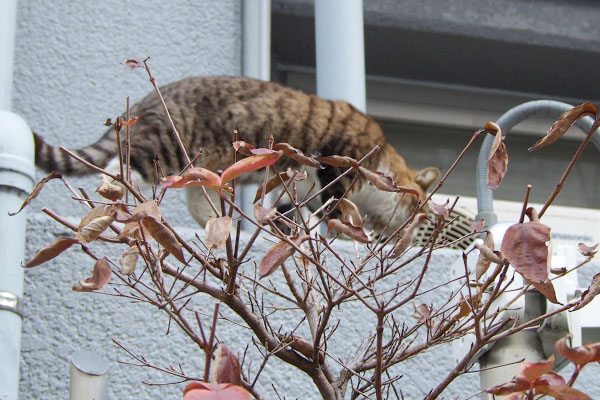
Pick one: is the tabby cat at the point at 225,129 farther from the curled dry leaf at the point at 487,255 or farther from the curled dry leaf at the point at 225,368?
the curled dry leaf at the point at 225,368

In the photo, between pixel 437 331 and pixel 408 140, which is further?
pixel 408 140

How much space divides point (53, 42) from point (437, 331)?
2700 mm

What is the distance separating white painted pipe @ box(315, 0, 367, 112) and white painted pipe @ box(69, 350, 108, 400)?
160 cm

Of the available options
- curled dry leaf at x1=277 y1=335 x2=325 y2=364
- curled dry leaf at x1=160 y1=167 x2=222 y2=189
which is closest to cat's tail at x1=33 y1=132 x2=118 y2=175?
curled dry leaf at x1=277 y1=335 x2=325 y2=364

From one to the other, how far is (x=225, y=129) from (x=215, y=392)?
2.74 meters

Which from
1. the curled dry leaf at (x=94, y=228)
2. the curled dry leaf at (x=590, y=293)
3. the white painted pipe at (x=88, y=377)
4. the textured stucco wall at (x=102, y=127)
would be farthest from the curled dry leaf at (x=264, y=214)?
the textured stucco wall at (x=102, y=127)

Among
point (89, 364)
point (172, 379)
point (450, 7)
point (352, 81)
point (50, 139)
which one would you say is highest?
point (450, 7)

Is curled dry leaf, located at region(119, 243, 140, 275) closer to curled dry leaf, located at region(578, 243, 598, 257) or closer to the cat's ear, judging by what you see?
curled dry leaf, located at region(578, 243, 598, 257)

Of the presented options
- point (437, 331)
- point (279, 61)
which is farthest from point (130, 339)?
point (279, 61)

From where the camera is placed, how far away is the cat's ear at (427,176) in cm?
386

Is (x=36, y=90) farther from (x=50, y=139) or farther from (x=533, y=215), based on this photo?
(x=533, y=215)

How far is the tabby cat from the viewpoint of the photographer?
317 centimetres

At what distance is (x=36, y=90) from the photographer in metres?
3.34

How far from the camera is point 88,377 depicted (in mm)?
1717
